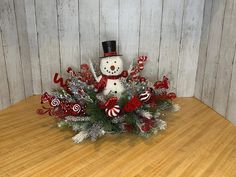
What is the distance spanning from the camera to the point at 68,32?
1.12 meters

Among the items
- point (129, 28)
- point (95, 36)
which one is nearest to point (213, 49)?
point (129, 28)

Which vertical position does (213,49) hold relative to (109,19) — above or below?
below

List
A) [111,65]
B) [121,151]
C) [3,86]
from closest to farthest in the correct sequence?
1. [121,151]
2. [111,65]
3. [3,86]

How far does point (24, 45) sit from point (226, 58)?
82 centimetres

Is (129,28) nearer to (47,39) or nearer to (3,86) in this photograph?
(47,39)

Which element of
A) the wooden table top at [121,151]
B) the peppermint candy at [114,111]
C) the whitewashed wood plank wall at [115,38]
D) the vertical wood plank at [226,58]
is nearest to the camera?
the wooden table top at [121,151]

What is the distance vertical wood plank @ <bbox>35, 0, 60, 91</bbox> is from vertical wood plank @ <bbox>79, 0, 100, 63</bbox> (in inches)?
4.4

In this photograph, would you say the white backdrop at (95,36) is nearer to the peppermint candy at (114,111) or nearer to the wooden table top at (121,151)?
the wooden table top at (121,151)

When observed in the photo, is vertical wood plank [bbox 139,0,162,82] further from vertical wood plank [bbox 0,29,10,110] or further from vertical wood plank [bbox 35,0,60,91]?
vertical wood plank [bbox 0,29,10,110]

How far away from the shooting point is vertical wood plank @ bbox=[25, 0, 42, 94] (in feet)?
3.61

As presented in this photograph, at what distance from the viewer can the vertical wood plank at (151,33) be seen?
108 centimetres

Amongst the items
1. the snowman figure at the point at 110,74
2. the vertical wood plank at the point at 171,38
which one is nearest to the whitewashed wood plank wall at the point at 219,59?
the vertical wood plank at the point at 171,38

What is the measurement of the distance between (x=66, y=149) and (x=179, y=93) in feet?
2.06

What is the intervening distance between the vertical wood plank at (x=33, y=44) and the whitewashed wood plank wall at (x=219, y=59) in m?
0.72
